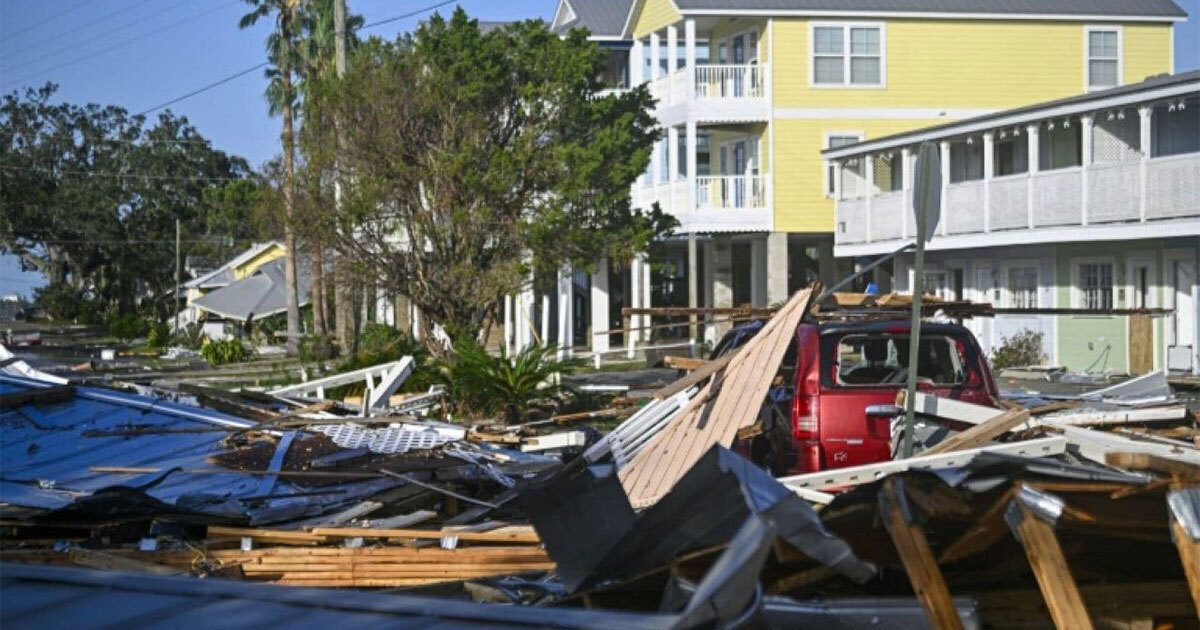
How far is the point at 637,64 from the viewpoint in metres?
38.3

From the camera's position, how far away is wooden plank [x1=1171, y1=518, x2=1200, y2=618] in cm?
457

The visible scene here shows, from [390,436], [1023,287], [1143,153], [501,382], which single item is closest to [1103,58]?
[1023,287]

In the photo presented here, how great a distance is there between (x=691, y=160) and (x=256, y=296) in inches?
1146

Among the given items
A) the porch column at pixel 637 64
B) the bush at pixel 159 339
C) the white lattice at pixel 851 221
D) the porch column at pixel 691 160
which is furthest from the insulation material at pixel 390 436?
the bush at pixel 159 339

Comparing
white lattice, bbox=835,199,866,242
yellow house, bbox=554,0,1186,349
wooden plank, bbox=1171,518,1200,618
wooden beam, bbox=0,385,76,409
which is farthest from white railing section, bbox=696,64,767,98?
wooden plank, bbox=1171,518,1200,618

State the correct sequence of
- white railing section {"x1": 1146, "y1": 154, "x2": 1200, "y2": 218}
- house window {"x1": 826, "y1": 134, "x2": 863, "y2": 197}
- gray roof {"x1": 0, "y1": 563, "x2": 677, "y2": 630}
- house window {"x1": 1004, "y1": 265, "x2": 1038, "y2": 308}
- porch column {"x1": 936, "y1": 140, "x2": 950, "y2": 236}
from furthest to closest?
house window {"x1": 826, "y1": 134, "x2": 863, "y2": 197}, porch column {"x1": 936, "y1": 140, "x2": 950, "y2": 236}, house window {"x1": 1004, "y1": 265, "x2": 1038, "y2": 308}, white railing section {"x1": 1146, "y1": 154, "x2": 1200, "y2": 218}, gray roof {"x1": 0, "y1": 563, "x2": 677, "y2": 630}

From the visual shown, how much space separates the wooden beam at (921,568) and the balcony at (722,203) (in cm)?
2990

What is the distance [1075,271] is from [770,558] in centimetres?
2551

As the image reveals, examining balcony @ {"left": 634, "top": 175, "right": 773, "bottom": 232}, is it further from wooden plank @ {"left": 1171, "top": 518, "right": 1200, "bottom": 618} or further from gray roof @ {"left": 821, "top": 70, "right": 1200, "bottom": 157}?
wooden plank @ {"left": 1171, "top": 518, "right": 1200, "bottom": 618}

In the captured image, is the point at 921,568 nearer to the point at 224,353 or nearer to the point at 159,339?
the point at 224,353

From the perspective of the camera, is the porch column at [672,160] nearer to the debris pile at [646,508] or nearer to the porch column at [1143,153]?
the porch column at [1143,153]

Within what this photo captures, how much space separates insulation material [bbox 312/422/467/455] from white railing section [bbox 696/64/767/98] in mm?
22499

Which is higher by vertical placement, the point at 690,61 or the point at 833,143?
the point at 690,61

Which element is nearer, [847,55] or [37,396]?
[37,396]
